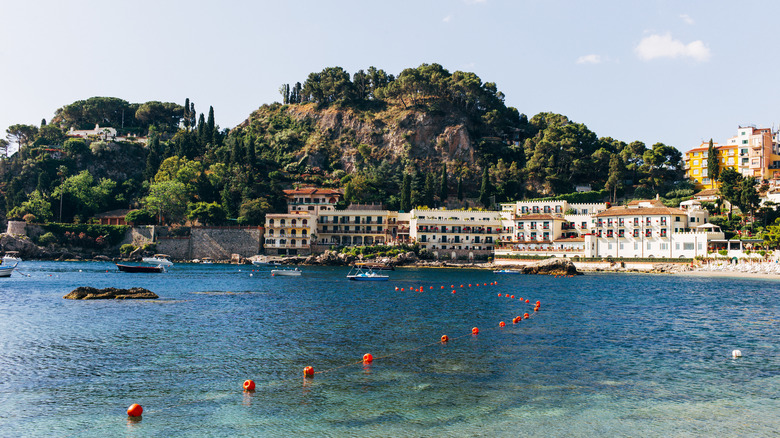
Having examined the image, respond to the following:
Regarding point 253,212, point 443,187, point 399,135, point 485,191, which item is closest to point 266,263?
point 253,212

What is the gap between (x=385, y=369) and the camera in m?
21.8

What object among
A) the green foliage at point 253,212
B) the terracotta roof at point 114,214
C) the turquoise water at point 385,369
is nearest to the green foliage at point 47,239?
the terracotta roof at point 114,214

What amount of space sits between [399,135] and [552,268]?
63431mm

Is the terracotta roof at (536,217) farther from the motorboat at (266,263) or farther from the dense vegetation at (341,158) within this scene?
the motorboat at (266,263)

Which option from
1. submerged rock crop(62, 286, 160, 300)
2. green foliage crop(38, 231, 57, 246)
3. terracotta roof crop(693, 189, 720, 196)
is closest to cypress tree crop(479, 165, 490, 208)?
terracotta roof crop(693, 189, 720, 196)

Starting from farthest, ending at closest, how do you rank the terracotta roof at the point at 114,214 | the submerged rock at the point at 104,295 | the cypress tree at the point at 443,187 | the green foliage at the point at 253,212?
1. the cypress tree at the point at 443,187
2. the terracotta roof at the point at 114,214
3. the green foliage at the point at 253,212
4. the submerged rock at the point at 104,295

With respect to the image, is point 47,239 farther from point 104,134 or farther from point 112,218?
point 104,134

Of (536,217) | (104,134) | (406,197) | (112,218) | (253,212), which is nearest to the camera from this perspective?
(536,217)

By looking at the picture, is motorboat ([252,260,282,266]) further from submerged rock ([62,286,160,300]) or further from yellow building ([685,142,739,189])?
yellow building ([685,142,739,189])

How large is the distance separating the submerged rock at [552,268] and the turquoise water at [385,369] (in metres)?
37.2

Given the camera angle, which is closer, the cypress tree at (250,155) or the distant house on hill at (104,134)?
the cypress tree at (250,155)

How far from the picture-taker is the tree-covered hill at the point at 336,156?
110m

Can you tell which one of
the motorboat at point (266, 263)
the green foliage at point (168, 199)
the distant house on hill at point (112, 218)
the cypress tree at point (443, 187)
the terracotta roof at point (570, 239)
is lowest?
the motorboat at point (266, 263)

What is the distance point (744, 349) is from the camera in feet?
86.5
